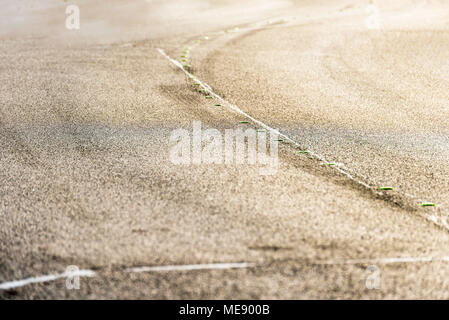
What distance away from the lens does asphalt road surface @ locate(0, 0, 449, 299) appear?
370cm

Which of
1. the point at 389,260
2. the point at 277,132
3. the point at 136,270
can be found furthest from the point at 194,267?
the point at 277,132

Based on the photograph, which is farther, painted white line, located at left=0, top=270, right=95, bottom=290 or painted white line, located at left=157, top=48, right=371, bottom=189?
painted white line, located at left=157, top=48, right=371, bottom=189

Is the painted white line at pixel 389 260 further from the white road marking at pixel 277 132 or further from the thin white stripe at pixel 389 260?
the white road marking at pixel 277 132

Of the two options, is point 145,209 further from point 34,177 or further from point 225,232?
point 34,177

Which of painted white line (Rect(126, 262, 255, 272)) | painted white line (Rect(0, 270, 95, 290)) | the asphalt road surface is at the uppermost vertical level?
the asphalt road surface

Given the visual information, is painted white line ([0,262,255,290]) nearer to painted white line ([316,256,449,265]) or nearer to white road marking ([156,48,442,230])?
painted white line ([316,256,449,265])

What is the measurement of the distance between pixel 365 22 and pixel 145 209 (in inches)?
488

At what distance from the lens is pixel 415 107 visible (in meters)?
7.62

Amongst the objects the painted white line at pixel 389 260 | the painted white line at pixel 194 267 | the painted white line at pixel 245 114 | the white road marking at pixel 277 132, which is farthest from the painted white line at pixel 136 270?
the painted white line at pixel 245 114

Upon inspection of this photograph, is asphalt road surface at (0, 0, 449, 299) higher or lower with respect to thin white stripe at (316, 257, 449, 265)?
higher

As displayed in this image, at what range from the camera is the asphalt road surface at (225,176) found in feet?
12.1

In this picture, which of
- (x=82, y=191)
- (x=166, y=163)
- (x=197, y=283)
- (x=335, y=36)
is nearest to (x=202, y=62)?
(x=335, y=36)

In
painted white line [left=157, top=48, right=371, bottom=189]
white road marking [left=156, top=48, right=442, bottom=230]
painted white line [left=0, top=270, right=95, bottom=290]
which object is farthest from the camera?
painted white line [left=157, top=48, right=371, bottom=189]

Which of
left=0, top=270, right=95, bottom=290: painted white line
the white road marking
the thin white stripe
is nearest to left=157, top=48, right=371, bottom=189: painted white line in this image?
the white road marking
